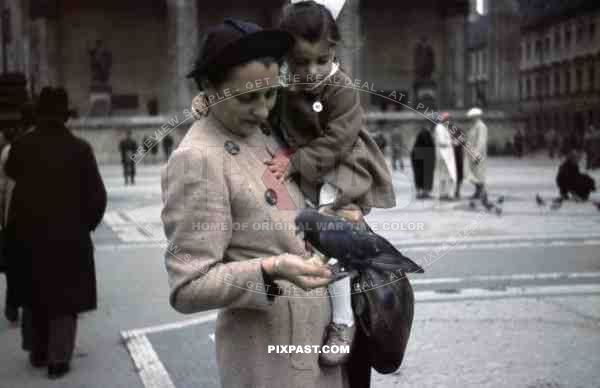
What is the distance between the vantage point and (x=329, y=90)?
7.38 ft

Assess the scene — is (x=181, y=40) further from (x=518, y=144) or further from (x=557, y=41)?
(x=557, y=41)

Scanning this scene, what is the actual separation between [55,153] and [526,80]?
6617 cm

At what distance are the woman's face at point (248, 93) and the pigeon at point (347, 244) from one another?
0.32 meters

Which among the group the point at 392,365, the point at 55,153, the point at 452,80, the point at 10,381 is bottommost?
the point at 10,381

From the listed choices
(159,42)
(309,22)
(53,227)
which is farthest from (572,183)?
(159,42)

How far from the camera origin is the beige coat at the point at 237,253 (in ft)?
6.19

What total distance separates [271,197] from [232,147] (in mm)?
163

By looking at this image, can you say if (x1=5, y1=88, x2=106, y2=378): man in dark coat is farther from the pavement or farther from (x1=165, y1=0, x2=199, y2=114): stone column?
(x1=165, y1=0, x2=199, y2=114): stone column

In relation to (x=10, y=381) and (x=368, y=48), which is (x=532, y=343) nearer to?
(x=10, y=381)

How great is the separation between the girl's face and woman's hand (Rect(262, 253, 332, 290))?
58 centimetres

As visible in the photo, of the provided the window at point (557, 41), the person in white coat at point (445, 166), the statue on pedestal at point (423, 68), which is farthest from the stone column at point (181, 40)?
the window at point (557, 41)

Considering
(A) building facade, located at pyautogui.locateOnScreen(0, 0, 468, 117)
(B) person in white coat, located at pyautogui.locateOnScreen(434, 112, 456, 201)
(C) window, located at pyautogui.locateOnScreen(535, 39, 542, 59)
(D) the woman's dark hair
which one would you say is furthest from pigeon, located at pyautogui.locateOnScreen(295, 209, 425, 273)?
(C) window, located at pyautogui.locateOnScreen(535, 39, 542, 59)

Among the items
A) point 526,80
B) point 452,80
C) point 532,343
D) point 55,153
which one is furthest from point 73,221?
point 526,80

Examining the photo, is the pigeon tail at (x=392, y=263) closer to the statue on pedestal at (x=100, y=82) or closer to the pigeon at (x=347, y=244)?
the pigeon at (x=347, y=244)
